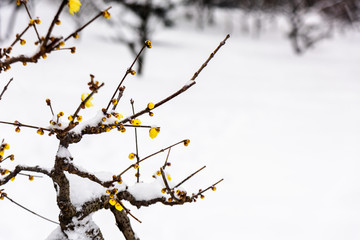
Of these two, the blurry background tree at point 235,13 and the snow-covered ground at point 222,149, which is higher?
the blurry background tree at point 235,13

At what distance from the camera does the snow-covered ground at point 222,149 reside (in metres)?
3.39

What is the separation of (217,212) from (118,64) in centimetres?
883

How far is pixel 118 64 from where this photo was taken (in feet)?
37.1

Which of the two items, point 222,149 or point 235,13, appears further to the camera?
point 235,13

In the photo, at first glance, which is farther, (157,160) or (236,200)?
(157,160)

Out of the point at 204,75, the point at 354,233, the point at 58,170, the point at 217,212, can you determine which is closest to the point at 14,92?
the point at 217,212

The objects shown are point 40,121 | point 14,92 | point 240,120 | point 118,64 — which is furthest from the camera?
point 118,64

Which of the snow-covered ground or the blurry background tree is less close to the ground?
the blurry background tree

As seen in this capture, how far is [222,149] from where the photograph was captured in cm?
530

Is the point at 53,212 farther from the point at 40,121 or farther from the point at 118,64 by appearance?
the point at 118,64

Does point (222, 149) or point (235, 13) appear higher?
point (235, 13)

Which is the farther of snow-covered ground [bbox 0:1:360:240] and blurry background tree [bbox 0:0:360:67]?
blurry background tree [bbox 0:0:360:67]

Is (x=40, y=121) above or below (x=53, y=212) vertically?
above

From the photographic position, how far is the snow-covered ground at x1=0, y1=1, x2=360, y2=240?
339 centimetres
